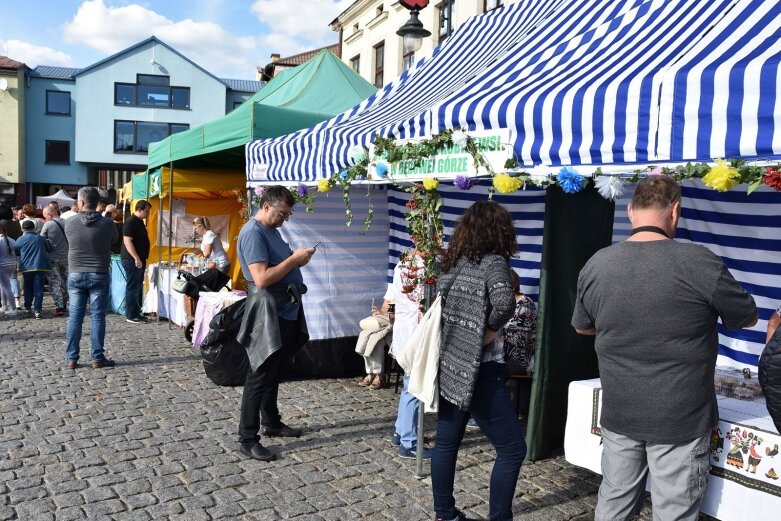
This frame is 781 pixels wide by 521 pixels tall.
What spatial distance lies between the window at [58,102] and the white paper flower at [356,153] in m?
33.5

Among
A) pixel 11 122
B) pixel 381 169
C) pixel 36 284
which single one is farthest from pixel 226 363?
pixel 11 122

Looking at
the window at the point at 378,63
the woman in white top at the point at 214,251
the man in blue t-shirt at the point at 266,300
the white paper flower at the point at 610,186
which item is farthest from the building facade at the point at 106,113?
the white paper flower at the point at 610,186

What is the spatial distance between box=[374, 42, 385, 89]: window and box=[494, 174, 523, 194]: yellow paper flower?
53.9 feet

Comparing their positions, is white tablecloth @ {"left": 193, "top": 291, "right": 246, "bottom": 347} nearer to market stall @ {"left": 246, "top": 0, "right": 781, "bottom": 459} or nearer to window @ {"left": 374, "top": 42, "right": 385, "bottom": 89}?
market stall @ {"left": 246, "top": 0, "right": 781, "bottom": 459}

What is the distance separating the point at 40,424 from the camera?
484 cm

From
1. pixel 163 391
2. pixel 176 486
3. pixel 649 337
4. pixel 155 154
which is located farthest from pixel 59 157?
pixel 649 337

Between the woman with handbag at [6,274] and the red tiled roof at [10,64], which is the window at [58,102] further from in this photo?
the woman with handbag at [6,274]

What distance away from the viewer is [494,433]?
303cm

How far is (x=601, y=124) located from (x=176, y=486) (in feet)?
9.68

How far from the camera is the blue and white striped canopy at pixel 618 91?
279 cm

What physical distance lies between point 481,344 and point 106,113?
35.5 m

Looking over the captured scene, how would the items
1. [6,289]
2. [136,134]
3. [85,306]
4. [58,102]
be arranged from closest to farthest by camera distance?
[85,306], [6,289], [58,102], [136,134]

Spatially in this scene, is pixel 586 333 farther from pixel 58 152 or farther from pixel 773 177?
Answer: pixel 58 152

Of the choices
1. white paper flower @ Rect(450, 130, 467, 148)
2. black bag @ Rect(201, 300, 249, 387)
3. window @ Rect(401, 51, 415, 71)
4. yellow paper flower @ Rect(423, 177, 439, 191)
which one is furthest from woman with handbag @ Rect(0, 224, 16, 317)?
window @ Rect(401, 51, 415, 71)
